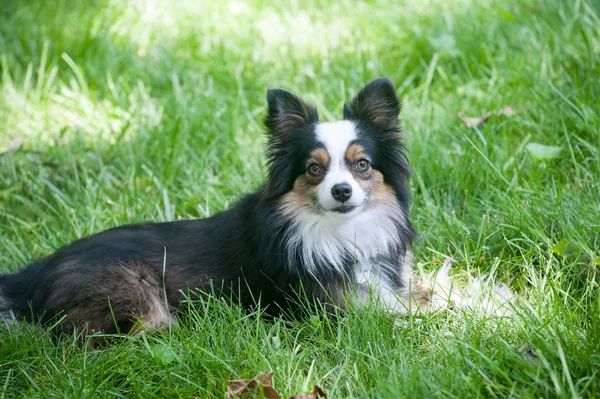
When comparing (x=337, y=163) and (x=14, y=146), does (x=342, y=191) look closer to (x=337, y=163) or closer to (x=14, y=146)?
(x=337, y=163)

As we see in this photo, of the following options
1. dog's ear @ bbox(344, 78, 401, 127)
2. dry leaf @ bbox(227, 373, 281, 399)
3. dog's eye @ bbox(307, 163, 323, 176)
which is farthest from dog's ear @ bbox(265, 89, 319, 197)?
dry leaf @ bbox(227, 373, 281, 399)

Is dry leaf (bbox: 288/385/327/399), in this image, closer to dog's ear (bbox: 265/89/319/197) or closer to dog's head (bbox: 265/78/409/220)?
dog's head (bbox: 265/78/409/220)

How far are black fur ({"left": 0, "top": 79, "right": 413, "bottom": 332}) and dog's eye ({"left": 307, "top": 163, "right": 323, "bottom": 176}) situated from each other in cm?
5

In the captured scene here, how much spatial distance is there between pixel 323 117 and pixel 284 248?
1934 mm

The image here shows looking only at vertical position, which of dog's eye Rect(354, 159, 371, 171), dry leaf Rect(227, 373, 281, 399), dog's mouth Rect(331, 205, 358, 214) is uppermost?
dog's eye Rect(354, 159, 371, 171)

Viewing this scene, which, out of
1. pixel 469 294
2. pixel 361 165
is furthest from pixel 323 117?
pixel 469 294

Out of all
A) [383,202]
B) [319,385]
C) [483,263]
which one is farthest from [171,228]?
[483,263]

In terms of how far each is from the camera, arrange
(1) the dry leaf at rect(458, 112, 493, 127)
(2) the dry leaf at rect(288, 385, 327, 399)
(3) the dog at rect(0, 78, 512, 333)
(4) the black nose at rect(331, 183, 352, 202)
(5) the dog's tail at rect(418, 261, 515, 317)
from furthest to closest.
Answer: (1) the dry leaf at rect(458, 112, 493, 127) < (3) the dog at rect(0, 78, 512, 333) < (4) the black nose at rect(331, 183, 352, 202) < (5) the dog's tail at rect(418, 261, 515, 317) < (2) the dry leaf at rect(288, 385, 327, 399)

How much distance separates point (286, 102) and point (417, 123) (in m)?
1.64

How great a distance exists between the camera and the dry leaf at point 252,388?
8.39 feet

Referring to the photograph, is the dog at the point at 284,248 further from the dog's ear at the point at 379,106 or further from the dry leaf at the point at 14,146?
the dry leaf at the point at 14,146

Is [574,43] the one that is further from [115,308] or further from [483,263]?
[115,308]

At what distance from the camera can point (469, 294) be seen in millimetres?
3256

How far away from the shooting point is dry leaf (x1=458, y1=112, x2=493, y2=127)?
4.64m
